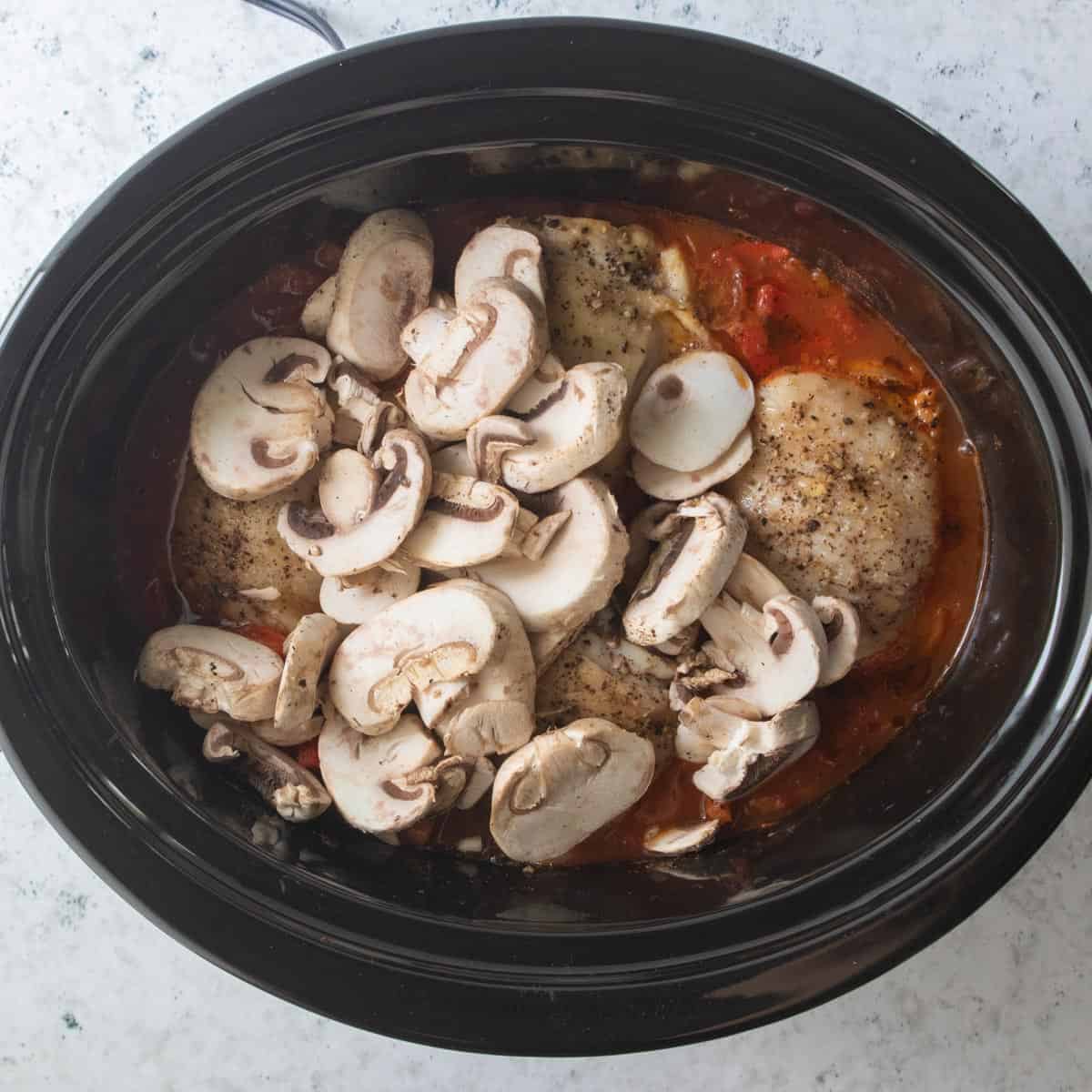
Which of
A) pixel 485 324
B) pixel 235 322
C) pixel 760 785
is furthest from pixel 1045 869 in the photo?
pixel 235 322

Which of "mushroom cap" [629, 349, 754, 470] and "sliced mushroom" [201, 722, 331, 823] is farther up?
"mushroom cap" [629, 349, 754, 470]

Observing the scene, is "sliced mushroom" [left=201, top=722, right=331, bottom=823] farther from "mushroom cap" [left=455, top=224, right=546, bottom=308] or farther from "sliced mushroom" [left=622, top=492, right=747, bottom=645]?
"mushroom cap" [left=455, top=224, right=546, bottom=308]

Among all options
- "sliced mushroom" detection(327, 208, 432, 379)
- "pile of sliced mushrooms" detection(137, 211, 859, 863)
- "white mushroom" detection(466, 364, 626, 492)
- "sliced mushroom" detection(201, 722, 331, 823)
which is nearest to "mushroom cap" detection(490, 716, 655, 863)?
"pile of sliced mushrooms" detection(137, 211, 859, 863)

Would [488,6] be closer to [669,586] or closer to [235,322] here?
[235,322]

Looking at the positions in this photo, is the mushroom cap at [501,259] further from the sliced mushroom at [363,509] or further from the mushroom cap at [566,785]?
the mushroom cap at [566,785]

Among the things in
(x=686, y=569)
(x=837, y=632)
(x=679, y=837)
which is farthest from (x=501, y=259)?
(x=679, y=837)

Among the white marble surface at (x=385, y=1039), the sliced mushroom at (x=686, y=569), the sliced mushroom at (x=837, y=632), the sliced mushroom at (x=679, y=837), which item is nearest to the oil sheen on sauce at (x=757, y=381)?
the sliced mushroom at (x=679, y=837)
